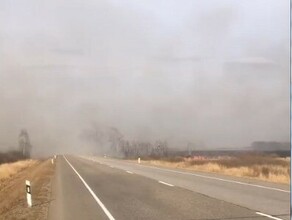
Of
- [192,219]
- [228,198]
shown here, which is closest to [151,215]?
[192,219]

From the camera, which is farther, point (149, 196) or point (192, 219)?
point (149, 196)

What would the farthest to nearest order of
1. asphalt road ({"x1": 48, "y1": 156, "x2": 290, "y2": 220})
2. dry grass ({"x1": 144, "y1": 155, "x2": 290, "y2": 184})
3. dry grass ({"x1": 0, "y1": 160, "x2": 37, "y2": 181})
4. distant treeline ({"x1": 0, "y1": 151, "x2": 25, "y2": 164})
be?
1. distant treeline ({"x1": 0, "y1": 151, "x2": 25, "y2": 164})
2. dry grass ({"x1": 0, "y1": 160, "x2": 37, "y2": 181})
3. dry grass ({"x1": 144, "y1": 155, "x2": 290, "y2": 184})
4. asphalt road ({"x1": 48, "y1": 156, "x2": 290, "y2": 220})

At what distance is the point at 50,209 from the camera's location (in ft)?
50.8

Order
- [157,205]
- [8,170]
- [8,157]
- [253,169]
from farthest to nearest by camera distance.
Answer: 1. [8,157]
2. [8,170]
3. [253,169]
4. [157,205]

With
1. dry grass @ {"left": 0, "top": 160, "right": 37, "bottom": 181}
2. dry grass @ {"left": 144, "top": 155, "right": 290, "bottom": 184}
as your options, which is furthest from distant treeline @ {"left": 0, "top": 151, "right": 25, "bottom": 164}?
dry grass @ {"left": 144, "top": 155, "right": 290, "bottom": 184}

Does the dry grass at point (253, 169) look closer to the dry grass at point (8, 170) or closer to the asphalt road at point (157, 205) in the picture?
the asphalt road at point (157, 205)

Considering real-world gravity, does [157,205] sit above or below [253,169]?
below

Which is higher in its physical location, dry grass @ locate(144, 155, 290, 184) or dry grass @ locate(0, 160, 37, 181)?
dry grass @ locate(144, 155, 290, 184)

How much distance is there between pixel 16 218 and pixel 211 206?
587 cm

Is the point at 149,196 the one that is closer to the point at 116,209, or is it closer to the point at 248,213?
the point at 116,209

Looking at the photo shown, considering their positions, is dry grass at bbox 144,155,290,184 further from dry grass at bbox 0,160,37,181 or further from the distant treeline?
the distant treeline

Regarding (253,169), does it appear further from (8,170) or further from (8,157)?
(8,157)

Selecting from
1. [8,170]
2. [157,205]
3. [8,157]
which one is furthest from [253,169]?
[8,157]

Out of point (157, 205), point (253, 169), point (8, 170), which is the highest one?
point (253, 169)
